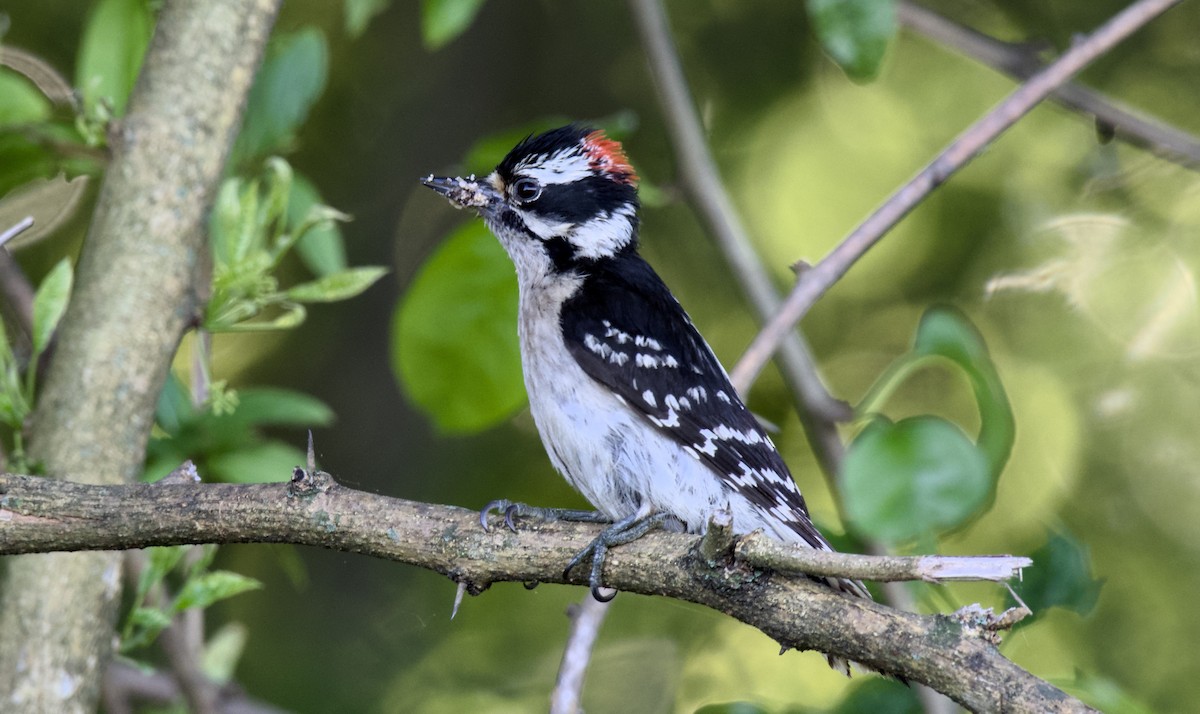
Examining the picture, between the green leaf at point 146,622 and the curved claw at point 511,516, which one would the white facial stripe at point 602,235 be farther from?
the green leaf at point 146,622

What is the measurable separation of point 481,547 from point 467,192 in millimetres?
1654

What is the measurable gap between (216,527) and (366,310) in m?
3.38

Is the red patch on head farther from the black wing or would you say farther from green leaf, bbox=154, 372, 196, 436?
green leaf, bbox=154, 372, 196, 436

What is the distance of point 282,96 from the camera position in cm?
322

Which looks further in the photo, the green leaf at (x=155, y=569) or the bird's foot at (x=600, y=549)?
the green leaf at (x=155, y=569)

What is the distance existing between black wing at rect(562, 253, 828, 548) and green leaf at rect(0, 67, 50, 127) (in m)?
1.40

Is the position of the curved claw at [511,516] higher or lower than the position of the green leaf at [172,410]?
lower

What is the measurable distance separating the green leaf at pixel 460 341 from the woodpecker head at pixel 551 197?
0.40ft

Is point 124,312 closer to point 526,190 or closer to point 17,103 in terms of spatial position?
point 17,103

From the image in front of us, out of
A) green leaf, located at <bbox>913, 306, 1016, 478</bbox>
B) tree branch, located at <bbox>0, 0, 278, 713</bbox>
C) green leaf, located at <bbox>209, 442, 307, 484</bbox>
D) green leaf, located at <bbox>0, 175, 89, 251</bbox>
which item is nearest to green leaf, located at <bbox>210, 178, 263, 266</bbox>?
tree branch, located at <bbox>0, 0, 278, 713</bbox>

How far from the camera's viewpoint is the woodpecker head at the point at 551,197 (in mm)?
3539

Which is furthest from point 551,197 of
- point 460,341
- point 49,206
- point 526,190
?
point 49,206

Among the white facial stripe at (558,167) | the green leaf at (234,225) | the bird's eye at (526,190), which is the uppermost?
the white facial stripe at (558,167)

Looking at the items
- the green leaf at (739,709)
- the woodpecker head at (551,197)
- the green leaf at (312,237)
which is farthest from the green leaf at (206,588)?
the woodpecker head at (551,197)
